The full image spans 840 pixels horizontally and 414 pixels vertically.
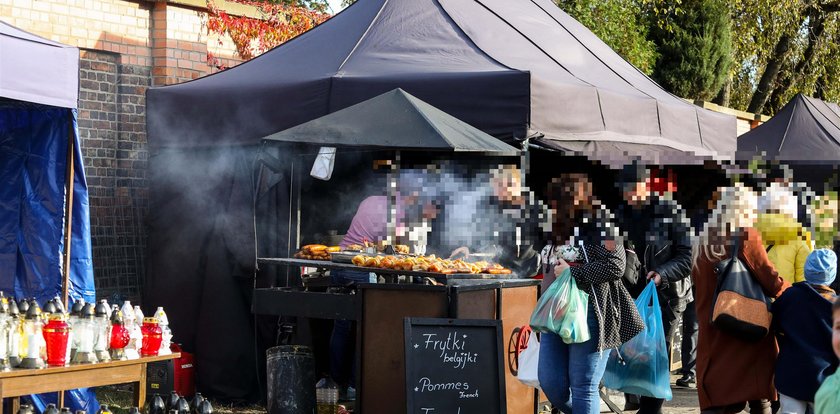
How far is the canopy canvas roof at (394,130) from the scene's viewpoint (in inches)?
254

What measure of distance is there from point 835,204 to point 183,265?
5.18 meters

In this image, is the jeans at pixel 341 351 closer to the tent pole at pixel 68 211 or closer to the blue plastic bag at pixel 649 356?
the tent pole at pixel 68 211

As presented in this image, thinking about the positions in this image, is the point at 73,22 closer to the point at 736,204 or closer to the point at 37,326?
the point at 37,326

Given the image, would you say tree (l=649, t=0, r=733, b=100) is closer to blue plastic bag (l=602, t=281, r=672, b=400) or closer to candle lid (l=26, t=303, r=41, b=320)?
blue plastic bag (l=602, t=281, r=672, b=400)

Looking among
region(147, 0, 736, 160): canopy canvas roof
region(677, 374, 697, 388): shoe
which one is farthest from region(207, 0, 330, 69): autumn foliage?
region(677, 374, 697, 388): shoe

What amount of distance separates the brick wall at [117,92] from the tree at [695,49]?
12.0 meters

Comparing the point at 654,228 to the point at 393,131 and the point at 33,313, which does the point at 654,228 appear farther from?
the point at 33,313

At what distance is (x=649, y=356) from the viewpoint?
6902 mm

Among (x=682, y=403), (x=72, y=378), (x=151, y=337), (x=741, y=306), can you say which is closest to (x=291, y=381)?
(x=151, y=337)

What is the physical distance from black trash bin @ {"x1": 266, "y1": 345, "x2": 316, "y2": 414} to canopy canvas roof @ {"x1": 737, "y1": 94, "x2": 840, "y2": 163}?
878 cm

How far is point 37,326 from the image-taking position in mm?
5570

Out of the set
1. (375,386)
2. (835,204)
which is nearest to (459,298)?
(375,386)

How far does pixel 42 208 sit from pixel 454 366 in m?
3.12

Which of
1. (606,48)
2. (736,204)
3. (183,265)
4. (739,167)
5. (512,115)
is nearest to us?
(736,204)
